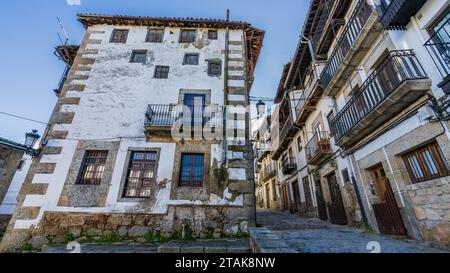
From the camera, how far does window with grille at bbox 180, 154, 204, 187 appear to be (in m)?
7.24

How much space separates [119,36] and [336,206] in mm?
14171

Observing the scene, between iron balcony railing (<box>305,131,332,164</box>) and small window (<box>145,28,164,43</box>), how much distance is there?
32.9ft

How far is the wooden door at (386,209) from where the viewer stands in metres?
5.56

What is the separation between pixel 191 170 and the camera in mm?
7449

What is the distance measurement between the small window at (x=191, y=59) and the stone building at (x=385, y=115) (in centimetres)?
626

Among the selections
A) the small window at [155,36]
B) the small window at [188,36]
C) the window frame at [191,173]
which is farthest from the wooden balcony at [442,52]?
the small window at [155,36]

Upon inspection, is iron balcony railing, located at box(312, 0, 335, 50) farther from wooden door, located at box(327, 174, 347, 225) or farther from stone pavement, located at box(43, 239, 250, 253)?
stone pavement, located at box(43, 239, 250, 253)

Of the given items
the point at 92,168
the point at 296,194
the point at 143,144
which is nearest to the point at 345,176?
the point at 296,194

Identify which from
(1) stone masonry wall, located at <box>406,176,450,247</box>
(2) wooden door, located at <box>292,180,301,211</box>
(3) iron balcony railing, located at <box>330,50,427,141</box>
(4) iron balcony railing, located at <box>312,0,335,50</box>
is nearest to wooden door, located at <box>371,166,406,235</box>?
(1) stone masonry wall, located at <box>406,176,450,247</box>

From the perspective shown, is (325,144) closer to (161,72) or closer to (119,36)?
(161,72)

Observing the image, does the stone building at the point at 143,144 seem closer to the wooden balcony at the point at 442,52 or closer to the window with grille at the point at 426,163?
the window with grille at the point at 426,163

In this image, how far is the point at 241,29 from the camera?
10.7 m

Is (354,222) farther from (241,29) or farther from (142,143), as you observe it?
(241,29)
